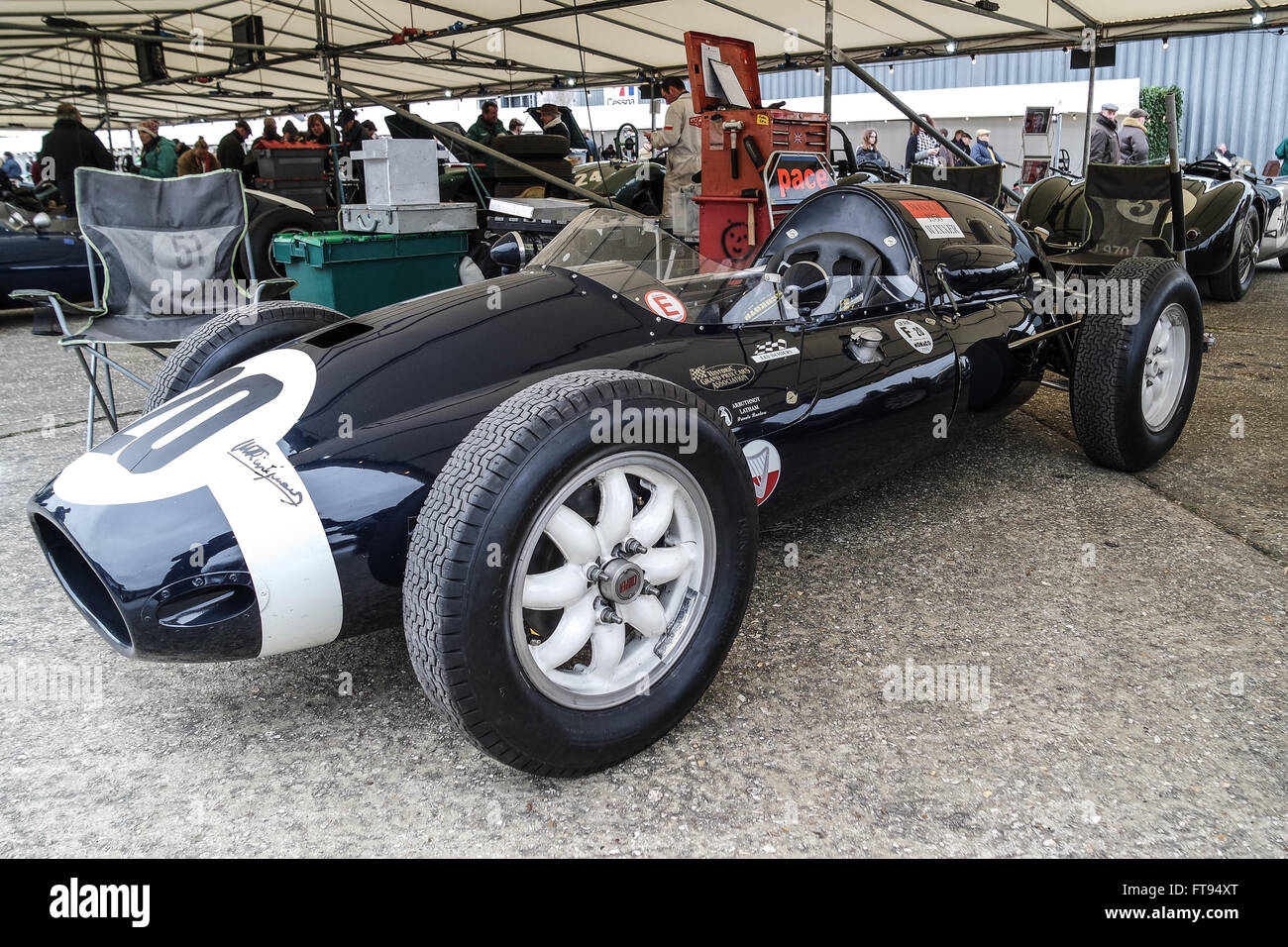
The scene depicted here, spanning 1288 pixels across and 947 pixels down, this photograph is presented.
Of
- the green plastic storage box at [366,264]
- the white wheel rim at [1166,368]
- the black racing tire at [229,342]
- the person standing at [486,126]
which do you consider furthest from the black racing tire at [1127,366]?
the person standing at [486,126]

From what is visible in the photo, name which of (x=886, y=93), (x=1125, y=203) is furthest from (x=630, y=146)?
(x=1125, y=203)

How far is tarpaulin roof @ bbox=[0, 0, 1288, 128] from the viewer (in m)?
10.1

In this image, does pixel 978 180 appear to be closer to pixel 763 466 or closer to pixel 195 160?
pixel 763 466

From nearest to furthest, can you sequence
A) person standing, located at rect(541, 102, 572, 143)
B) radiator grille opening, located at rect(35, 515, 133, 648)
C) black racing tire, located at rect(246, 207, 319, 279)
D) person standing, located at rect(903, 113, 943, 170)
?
radiator grille opening, located at rect(35, 515, 133, 648) < black racing tire, located at rect(246, 207, 319, 279) < person standing, located at rect(541, 102, 572, 143) < person standing, located at rect(903, 113, 943, 170)

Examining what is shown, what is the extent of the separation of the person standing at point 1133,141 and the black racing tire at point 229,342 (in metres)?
10.0

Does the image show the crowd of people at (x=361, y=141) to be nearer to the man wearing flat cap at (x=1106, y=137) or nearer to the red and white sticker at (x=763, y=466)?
the man wearing flat cap at (x=1106, y=137)

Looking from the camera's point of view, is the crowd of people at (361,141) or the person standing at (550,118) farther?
the person standing at (550,118)

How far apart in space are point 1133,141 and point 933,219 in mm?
8274

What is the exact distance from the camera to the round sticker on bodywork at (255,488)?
1.89 metres

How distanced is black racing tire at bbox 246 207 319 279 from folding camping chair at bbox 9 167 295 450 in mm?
1896

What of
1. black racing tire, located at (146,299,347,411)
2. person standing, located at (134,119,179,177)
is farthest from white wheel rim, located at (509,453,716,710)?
person standing, located at (134,119,179,177)

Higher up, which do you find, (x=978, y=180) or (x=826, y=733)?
(x=978, y=180)

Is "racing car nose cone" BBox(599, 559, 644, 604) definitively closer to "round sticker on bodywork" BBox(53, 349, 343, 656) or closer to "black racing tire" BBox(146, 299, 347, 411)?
"round sticker on bodywork" BBox(53, 349, 343, 656)

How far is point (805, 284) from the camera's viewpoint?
10.6ft
